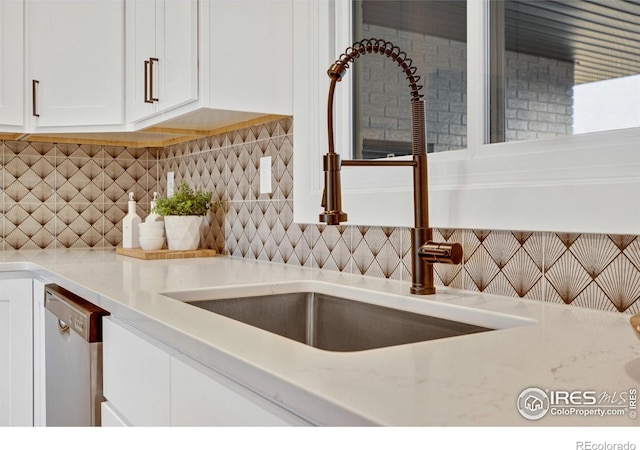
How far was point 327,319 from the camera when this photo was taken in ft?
5.08

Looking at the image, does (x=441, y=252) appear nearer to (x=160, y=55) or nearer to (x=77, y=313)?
(x=77, y=313)

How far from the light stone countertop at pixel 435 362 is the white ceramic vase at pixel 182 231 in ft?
3.36

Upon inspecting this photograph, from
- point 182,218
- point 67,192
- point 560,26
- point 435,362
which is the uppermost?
point 560,26

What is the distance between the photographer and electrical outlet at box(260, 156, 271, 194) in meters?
2.25

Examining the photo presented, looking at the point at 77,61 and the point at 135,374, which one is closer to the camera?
the point at 135,374

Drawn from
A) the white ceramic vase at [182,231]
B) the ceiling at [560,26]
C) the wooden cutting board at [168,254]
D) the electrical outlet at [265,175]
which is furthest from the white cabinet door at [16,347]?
the ceiling at [560,26]

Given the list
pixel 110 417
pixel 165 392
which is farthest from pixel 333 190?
pixel 110 417

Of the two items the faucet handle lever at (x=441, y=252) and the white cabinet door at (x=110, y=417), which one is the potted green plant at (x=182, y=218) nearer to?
the white cabinet door at (x=110, y=417)

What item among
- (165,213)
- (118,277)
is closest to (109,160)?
(165,213)

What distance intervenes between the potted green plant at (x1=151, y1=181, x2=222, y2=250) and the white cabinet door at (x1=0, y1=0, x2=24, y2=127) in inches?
29.0

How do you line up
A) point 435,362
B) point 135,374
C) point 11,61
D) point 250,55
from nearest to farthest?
point 435,362 → point 135,374 → point 250,55 → point 11,61

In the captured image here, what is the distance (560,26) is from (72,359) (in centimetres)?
239

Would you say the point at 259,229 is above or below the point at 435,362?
above
